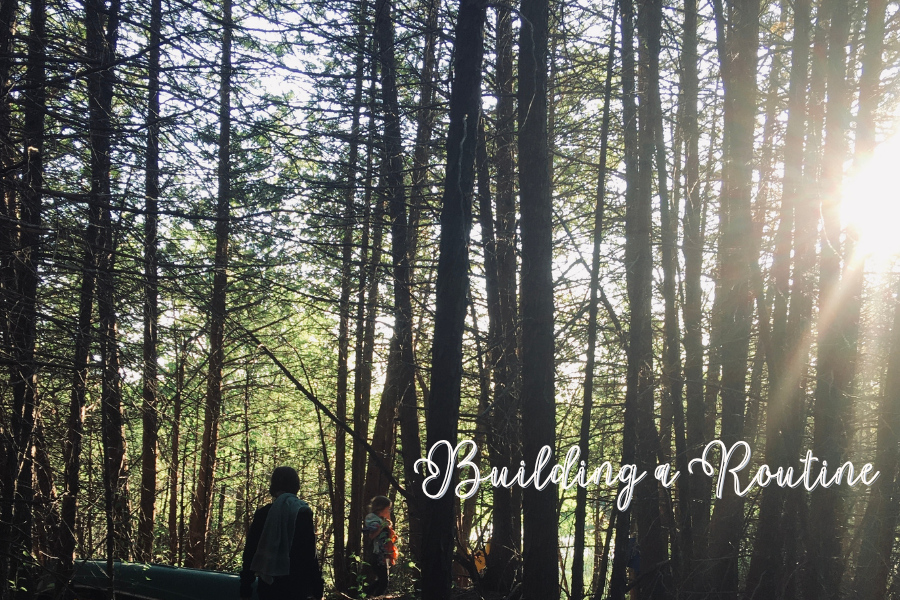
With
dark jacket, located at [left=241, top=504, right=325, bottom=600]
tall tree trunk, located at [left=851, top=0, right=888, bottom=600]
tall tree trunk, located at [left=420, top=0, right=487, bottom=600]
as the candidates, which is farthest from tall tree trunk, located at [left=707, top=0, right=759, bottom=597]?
dark jacket, located at [left=241, top=504, right=325, bottom=600]

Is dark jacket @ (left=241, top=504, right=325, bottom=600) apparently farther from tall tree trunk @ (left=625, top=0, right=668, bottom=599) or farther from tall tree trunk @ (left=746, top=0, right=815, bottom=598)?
tall tree trunk @ (left=746, top=0, right=815, bottom=598)

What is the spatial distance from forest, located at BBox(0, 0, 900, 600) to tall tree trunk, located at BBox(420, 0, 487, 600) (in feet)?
0.08

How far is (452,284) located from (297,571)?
8.76 feet

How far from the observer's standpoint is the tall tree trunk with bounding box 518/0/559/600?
6.79 meters

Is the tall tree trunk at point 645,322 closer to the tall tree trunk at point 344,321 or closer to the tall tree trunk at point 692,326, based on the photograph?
the tall tree trunk at point 692,326

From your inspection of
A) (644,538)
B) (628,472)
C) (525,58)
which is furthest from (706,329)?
(525,58)

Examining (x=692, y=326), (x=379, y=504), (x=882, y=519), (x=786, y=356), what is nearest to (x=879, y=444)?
(x=882, y=519)

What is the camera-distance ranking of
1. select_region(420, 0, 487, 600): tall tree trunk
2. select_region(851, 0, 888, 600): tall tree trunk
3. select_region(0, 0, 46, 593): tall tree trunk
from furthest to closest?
select_region(851, 0, 888, 600): tall tree trunk, select_region(420, 0, 487, 600): tall tree trunk, select_region(0, 0, 46, 593): tall tree trunk

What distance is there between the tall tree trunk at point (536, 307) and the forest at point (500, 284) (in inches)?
1.1

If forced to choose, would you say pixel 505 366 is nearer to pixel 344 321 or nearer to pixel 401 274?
pixel 401 274

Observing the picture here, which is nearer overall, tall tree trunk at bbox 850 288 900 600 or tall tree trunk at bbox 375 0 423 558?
tall tree trunk at bbox 850 288 900 600

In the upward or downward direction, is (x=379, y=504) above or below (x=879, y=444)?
below

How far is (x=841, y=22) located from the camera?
801 centimetres

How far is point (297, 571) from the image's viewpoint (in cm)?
525
